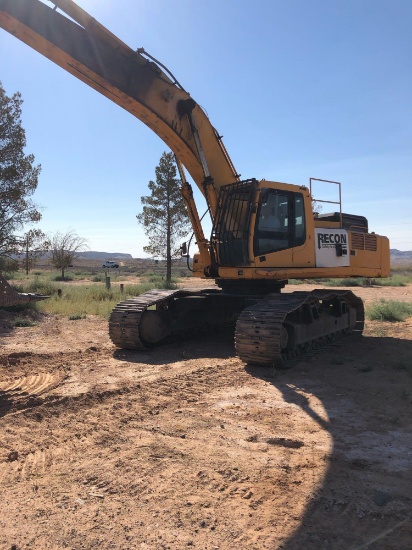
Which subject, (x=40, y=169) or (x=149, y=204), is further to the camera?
(x=149, y=204)

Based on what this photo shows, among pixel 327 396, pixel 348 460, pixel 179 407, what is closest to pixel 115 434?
pixel 179 407

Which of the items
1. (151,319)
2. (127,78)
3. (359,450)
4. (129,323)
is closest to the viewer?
(359,450)

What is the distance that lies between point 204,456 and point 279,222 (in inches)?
219

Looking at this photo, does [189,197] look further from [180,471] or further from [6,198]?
[6,198]

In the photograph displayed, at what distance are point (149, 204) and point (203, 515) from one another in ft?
97.4

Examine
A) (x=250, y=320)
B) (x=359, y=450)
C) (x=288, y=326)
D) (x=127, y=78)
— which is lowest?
(x=359, y=450)

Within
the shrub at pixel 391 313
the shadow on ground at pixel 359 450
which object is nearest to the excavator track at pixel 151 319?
the shadow on ground at pixel 359 450

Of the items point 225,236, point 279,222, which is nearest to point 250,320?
point 225,236

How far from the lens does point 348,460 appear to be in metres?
4.07

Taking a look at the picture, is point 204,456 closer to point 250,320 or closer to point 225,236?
point 250,320

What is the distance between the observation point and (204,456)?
4094 mm

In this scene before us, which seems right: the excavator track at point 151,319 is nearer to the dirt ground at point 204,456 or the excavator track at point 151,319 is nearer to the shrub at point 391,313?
the dirt ground at point 204,456

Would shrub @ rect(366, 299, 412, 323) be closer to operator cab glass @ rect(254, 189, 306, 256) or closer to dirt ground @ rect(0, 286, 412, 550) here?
operator cab glass @ rect(254, 189, 306, 256)

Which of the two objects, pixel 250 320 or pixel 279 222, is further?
pixel 279 222
